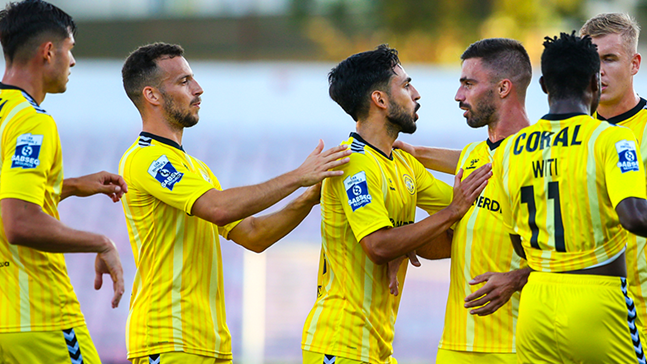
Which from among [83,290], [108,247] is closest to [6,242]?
[108,247]

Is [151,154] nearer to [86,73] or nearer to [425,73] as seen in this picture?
[425,73]

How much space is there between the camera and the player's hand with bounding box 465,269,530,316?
13.2ft

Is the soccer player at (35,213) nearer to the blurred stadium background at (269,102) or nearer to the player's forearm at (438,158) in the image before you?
the player's forearm at (438,158)

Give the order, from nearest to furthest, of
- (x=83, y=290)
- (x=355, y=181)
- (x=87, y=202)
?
1. (x=355, y=181)
2. (x=83, y=290)
3. (x=87, y=202)

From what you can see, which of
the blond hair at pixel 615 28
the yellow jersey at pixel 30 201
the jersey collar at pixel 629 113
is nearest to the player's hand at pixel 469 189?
the jersey collar at pixel 629 113

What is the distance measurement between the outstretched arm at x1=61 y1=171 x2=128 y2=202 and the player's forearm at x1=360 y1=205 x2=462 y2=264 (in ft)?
4.95

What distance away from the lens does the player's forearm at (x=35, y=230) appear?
3545 mm

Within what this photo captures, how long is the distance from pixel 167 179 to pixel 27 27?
117 centimetres

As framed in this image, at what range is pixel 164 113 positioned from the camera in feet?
15.7

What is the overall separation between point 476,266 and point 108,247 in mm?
2251

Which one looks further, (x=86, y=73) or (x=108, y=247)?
(x=86, y=73)

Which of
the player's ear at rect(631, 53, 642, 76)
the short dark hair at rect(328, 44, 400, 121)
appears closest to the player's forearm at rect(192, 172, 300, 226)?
the short dark hair at rect(328, 44, 400, 121)

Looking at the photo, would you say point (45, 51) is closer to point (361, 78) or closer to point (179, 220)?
point (179, 220)

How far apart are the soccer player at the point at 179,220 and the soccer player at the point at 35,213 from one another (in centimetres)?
51
